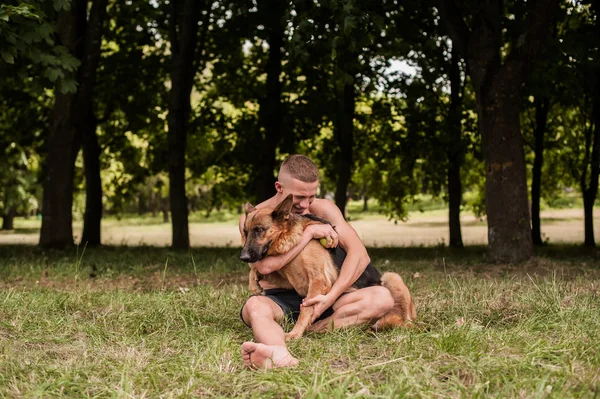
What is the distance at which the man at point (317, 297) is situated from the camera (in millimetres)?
5164

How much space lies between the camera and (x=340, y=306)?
5.60 metres

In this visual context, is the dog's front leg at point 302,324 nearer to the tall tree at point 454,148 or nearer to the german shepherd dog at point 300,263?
the german shepherd dog at point 300,263

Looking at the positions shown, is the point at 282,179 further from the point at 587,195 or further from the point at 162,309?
the point at 587,195

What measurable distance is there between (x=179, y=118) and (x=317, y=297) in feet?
38.3

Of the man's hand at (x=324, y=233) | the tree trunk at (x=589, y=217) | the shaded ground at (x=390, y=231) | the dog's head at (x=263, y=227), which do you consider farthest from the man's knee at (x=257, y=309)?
the shaded ground at (x=390, y=231)

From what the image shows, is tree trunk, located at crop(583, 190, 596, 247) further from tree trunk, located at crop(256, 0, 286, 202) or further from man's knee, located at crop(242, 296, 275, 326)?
man's knee, located at crop(242, 296, 275, 326)

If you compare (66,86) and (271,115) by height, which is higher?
(271,115)

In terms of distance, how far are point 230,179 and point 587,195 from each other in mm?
11161

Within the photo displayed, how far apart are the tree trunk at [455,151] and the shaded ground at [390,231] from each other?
623 cm

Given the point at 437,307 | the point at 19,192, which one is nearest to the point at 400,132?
the point at 437,307

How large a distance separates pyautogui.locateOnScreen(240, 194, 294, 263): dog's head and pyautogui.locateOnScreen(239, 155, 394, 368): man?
224mm

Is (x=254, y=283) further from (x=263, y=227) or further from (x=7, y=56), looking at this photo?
(x=7, y=56)

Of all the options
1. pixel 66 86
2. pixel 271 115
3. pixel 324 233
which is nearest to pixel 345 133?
pixel 271 115

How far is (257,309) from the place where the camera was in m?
5.29
